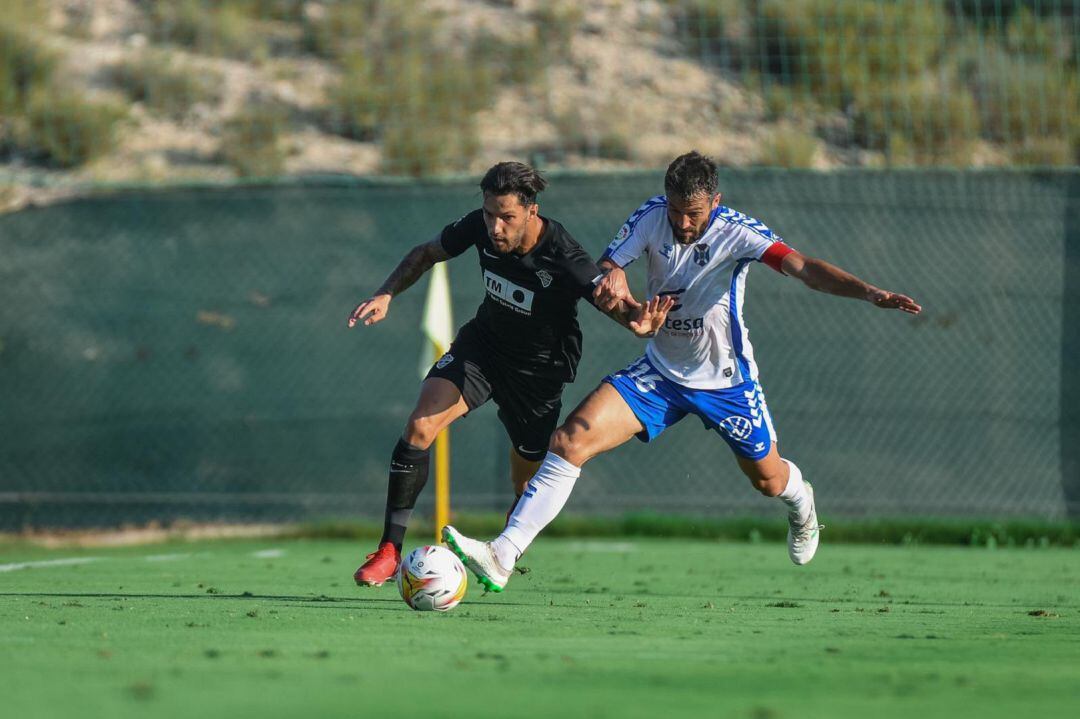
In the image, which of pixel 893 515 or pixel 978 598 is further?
pixel 893 515

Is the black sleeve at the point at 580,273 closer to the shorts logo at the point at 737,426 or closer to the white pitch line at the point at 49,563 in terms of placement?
the shorts logo at the point at 737,426

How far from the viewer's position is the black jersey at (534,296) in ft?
23.0

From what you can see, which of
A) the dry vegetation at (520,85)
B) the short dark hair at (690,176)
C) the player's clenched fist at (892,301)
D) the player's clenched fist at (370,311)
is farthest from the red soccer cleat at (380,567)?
the dry vegetation at (520,85)

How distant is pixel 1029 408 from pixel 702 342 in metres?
6.04

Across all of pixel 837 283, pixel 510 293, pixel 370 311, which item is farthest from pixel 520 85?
pixel 837 283

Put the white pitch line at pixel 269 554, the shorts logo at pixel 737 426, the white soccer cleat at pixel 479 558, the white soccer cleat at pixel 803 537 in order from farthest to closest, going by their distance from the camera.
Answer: the white pitch line at pixel 269 554 → the white soccer cleat at pixel 803 537 → the shorts logo at pixel 737 426 → the white soccer cleat at pixel 479 558

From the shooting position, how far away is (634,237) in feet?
22.7

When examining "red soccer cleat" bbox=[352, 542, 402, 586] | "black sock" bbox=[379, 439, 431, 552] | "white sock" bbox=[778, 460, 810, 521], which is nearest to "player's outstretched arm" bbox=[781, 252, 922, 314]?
"white sock" bbox=[778, 460, 810, 521]

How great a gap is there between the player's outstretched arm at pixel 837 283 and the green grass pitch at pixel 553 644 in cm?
133

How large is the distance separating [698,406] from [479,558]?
1524 mm

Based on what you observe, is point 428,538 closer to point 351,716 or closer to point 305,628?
point 305,628

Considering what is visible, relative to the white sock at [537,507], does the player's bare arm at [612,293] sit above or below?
above

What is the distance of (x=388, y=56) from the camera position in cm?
1845

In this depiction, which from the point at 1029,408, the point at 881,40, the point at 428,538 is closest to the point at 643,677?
the point at 428,538
